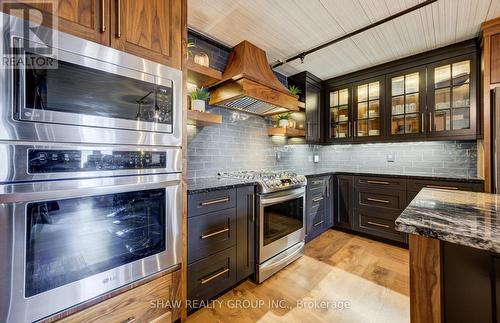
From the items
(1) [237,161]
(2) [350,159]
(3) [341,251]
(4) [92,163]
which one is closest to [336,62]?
(2) [350,159]

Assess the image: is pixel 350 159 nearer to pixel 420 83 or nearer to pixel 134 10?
pixel 420 83

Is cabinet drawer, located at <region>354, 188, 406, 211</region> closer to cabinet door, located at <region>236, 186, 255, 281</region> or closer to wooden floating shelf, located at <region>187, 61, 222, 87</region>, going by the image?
cabinet door, located at <region>236, 186, 255, 281</region>

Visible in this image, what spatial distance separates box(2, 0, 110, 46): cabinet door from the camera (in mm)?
893

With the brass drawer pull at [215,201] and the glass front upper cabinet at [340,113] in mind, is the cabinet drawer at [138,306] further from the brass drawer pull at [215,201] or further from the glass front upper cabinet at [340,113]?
the glass front upper cabinet at [340,113]

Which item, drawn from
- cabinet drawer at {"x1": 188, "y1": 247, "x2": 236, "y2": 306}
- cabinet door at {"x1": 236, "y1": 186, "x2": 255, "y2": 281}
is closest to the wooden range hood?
cabinet door at {"x1": 236, "y1": 186, "x2": 255, "y2": 281}

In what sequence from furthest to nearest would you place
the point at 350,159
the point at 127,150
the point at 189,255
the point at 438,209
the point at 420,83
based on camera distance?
1. the point at 350,159
2. the point at 420,83
3. the point at 189,255
4. the point at 127,150
5. the point at 438,209

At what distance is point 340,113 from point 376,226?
1814mm

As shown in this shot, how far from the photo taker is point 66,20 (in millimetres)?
941

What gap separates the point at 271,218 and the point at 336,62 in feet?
7.64

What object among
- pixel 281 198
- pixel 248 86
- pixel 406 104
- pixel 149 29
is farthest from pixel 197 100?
pixel 406 104

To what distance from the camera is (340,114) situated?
11.2 ft

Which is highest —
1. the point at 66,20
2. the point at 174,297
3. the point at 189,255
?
the point at 66,20

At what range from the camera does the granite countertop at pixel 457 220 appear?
62cm

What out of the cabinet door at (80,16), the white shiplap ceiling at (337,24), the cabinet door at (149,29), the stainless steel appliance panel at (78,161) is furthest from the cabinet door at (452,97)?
the cabinet door at (80,16)
